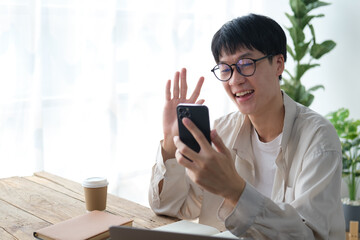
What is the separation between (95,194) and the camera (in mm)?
1492

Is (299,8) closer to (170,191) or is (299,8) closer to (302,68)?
(302,68)

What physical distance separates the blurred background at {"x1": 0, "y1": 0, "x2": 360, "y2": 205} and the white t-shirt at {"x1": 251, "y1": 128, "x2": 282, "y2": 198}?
1447 mm

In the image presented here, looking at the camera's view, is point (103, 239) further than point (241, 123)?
No

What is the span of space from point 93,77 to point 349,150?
1744mm

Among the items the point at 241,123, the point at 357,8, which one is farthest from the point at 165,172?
the point at 357,8

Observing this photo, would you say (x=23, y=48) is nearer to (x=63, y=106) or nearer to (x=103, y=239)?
(x=63, y=106)

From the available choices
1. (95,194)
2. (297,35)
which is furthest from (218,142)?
(297,35)

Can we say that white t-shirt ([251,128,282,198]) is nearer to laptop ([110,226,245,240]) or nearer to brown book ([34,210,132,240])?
brown book ([34,210,132,240])

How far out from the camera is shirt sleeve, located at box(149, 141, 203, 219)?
4.99 ft

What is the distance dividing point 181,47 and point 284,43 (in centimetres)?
193

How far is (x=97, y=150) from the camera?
299 cm

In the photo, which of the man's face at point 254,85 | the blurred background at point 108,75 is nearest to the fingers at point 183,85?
the man's face at point 254,85

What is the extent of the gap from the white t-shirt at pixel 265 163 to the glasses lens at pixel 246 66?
9.7 inches

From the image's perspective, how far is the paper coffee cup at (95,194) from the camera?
149 centimetres
